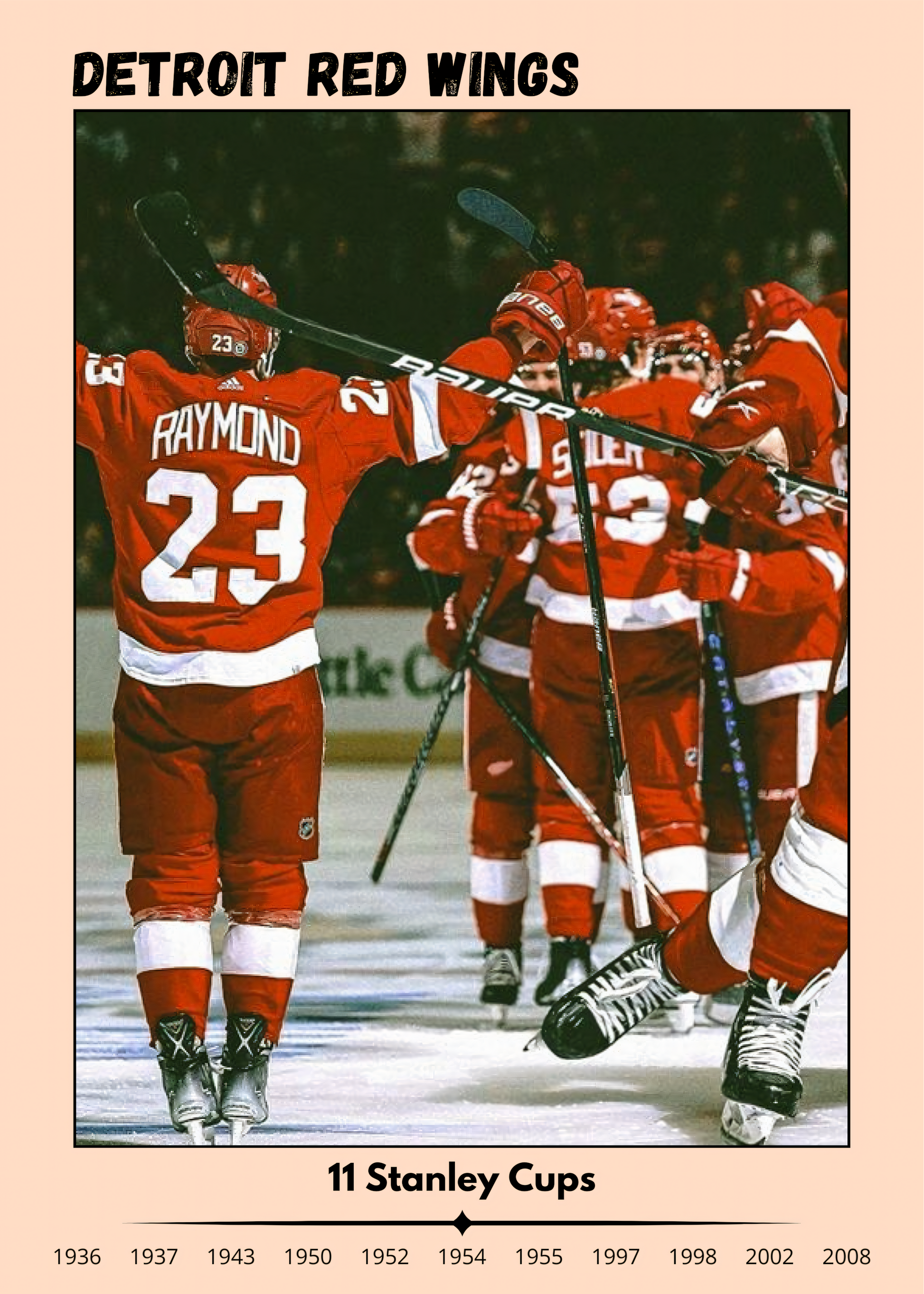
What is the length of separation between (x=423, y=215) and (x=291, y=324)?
159 centimetres

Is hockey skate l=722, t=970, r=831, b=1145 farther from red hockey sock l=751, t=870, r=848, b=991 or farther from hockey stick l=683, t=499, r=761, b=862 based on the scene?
hockey stick l=683, t=499, r=761, b=862

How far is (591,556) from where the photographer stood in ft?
12.6

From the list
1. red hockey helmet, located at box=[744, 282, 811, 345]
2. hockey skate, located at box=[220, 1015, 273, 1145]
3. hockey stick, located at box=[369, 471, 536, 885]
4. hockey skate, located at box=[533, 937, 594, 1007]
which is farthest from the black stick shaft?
hockey skate, located at box=[220, 1015, 273, 1145]

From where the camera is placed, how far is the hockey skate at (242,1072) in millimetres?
3492

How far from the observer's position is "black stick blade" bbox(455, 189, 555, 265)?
12.7 feet

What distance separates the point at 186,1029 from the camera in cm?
347

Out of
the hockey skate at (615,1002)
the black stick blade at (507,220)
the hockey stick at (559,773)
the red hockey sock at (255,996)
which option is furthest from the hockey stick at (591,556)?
the red hockey sock at (255,996)

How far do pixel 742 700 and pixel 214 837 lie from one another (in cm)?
127

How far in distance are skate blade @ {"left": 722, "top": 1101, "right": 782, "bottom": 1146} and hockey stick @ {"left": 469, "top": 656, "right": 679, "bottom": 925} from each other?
57 centimetres

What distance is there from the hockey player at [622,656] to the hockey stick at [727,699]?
3 cm

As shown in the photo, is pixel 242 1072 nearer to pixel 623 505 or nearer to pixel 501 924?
pixel 501 924

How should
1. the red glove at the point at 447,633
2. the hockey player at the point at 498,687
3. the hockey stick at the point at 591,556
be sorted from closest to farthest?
the hockey stick at the point at 591,556, the hockey player at the point at 498,687, the red glove at the point at 447,633

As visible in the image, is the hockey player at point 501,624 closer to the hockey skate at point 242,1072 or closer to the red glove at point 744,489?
the red glove at point 744,489

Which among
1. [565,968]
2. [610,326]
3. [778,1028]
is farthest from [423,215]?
[778,1028]
